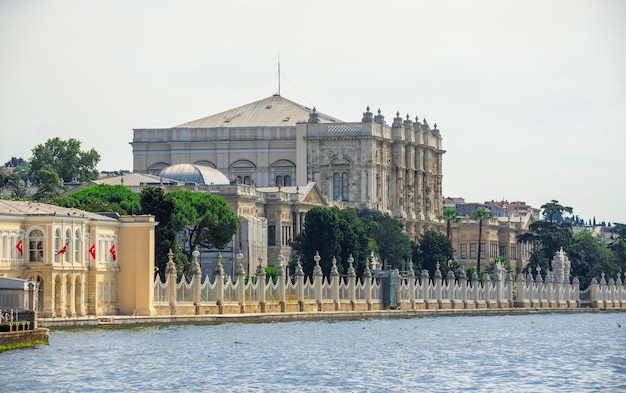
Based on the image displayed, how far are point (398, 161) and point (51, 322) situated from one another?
100415 mm

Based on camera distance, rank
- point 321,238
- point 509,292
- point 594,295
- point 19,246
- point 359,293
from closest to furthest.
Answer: point 19,246
point 359,293
point 321,238
point 509,292
point 594,295

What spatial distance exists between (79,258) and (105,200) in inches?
1237

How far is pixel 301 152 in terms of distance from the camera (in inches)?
7057

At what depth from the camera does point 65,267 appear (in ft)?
309

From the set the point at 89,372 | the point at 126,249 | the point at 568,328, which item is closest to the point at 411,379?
the point at 89,372

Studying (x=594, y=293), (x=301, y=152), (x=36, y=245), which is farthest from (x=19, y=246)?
(x=301, y=152)

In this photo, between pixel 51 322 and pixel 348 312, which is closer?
pixel 51 322

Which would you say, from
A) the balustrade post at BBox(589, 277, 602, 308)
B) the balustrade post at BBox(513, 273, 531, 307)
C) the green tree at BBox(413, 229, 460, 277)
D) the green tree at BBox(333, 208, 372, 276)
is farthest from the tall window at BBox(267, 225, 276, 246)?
the balustrade post at BBox(589, 277, 602, 308)

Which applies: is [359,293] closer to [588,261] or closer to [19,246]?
[19,246]

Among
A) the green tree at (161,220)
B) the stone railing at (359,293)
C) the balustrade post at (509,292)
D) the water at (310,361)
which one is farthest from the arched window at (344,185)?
the water at (310,361)

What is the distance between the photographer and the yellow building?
9306 cm

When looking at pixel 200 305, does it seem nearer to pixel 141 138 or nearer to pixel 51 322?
pixel 51 322

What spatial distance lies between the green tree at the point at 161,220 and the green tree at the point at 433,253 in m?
54.4

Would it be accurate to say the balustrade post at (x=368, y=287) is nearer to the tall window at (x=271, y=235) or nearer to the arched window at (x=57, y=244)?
the tall window at (x=271, y=235)
